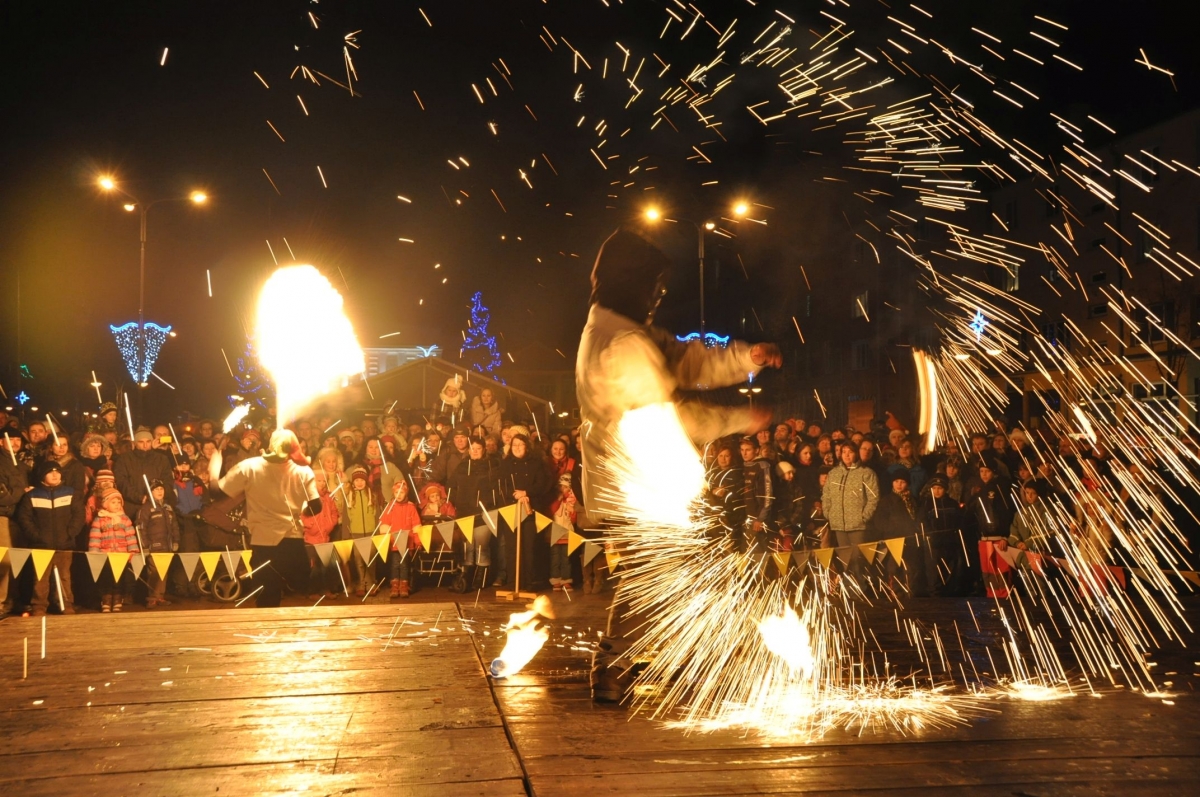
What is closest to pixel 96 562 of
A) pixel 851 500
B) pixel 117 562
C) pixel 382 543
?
pixel 117 562

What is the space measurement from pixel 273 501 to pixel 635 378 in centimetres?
572

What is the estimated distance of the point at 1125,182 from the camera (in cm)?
3506

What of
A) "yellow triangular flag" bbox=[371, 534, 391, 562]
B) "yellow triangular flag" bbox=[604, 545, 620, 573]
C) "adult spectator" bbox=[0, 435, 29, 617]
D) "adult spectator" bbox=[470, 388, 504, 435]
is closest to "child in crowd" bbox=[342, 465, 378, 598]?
"yellow triangular flag" bbox=[371, 534, 391, 562]

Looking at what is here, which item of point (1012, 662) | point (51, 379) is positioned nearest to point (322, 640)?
point (1012, 662)

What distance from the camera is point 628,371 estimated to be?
4887mm

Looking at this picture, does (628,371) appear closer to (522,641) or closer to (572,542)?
(522,641)

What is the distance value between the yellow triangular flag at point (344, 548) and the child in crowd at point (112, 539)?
6.19ft

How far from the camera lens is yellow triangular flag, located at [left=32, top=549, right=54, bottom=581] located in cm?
906

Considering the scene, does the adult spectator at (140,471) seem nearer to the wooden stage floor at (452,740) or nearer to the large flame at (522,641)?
the wooden stage floor at (452,740)

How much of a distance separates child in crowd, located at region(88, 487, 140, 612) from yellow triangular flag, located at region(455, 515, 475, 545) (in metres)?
3.16

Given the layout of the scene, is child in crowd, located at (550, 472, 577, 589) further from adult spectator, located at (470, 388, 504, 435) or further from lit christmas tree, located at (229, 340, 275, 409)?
lit christmas tree, located at (229, 340, 275, 409)

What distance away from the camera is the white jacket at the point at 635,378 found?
4902 mm

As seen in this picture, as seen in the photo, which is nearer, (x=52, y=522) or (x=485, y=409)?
(x=52, y=522)

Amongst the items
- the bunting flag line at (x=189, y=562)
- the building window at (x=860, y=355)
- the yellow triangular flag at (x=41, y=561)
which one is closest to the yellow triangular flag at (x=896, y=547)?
the bunting flag line at (x=189, y=562)
